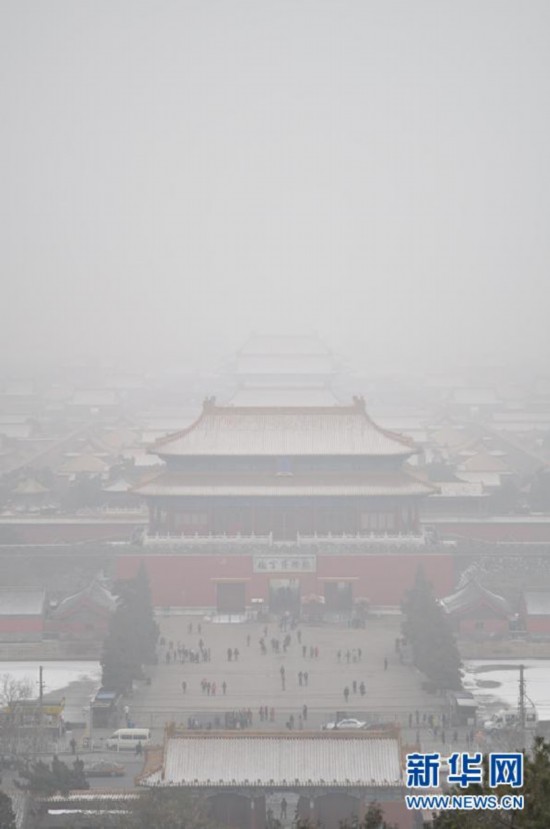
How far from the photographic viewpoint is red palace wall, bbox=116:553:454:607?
34656 mm

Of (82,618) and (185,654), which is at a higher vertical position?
(82,618)

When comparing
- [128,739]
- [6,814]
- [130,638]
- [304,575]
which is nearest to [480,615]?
[304,575]

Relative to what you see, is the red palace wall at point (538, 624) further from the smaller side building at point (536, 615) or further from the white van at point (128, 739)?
the white van at point (128, 739)

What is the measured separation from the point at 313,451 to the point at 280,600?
3.54 meters

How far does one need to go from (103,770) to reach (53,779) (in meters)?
2.32

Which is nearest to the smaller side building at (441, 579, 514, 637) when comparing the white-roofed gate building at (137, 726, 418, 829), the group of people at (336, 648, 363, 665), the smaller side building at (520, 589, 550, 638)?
the smaller side building at (520, 589, 550, 638)

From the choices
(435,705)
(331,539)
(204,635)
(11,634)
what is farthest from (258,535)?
(435,705)

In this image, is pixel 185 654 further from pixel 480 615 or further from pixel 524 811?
pixel 524 811

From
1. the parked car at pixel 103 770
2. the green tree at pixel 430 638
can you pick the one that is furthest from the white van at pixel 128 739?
the green tree at pixel 430 638

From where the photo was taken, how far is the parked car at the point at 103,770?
70.8 feet

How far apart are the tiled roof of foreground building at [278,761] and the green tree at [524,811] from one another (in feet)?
24.1

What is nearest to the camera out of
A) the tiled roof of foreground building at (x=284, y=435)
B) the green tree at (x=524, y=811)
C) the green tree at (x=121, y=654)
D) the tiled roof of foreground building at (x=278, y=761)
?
the green tree at (x=524, y=811)

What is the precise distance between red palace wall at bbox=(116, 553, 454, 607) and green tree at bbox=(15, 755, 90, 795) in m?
14.9

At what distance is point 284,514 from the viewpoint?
3594 cm
